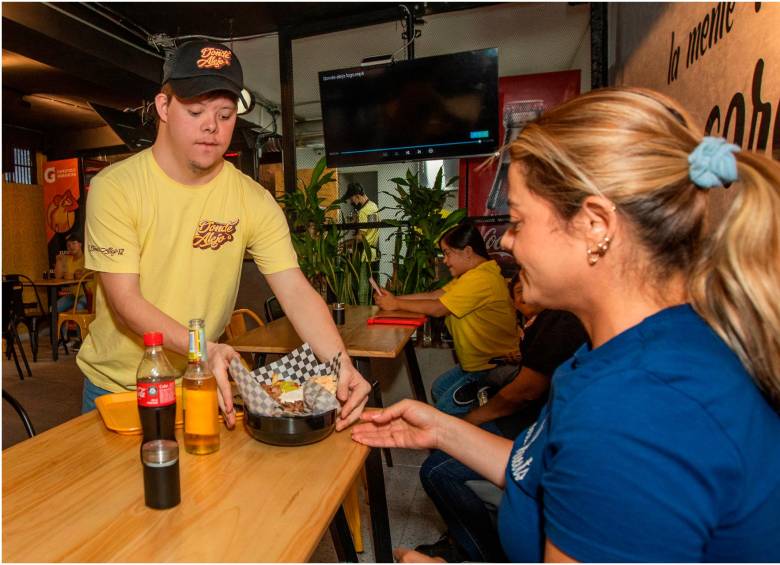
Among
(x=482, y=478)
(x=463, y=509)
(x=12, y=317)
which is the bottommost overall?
(x=463, y=509)

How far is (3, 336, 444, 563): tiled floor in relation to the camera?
2.32 metres

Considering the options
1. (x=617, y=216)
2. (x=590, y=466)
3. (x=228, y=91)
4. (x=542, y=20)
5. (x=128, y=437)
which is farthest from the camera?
(x=542, y=20)

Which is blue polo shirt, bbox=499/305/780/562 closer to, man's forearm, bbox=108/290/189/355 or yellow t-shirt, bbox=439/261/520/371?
man's forearm, bbox=108/290/189/355

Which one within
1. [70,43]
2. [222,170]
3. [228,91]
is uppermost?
[70,43]

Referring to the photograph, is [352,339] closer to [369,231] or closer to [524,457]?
[524,457]

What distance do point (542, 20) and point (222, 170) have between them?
4.67m

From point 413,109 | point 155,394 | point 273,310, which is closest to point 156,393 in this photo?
point 155,394

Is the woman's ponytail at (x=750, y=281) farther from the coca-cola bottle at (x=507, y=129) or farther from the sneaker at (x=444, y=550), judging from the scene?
the coca-cola bottle at (x=507, y=129)

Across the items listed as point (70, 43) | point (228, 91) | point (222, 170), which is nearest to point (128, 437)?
point (222, 170)

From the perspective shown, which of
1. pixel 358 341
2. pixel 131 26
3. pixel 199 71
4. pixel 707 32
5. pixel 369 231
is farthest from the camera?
pixel 131 26

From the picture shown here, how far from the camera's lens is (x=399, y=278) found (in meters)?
4.11

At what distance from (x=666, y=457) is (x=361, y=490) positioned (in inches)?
91.3

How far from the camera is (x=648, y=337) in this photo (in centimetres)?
74

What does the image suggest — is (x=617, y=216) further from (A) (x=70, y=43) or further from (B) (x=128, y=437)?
(A) (x=70, y=43)
